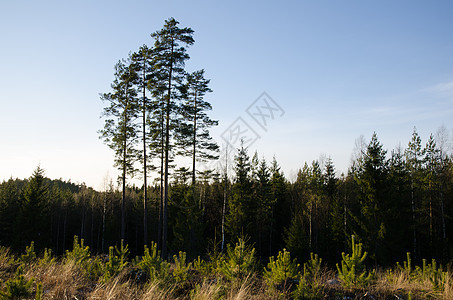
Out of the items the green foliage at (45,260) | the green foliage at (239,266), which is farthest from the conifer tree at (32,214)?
the green foliage at (239,266)

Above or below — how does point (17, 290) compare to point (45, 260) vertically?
above

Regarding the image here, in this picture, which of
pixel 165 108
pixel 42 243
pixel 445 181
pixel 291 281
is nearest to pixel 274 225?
pixel 445 181

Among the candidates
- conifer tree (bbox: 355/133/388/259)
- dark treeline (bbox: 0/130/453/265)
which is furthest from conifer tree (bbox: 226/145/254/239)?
conifer tree (bbox: 355/133/388/259)

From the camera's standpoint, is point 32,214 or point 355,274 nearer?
point 355,274

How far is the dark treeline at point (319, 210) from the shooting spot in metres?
21.4

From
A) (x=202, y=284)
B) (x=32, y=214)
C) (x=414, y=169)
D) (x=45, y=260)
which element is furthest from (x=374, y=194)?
(x=32, y=214)

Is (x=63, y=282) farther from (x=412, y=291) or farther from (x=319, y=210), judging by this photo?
(x=319, y=210)

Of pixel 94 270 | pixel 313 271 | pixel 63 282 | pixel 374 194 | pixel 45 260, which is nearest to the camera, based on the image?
pixel 63 282

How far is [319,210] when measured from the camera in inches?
1181

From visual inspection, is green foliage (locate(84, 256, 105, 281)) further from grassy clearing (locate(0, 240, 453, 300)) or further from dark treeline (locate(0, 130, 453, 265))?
dark treeline (locate(0, 130, 453, 265))

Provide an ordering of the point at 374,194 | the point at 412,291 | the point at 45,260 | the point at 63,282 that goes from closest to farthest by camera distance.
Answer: the point at 63,282
the point at 412,291
the point at 45,260
the point at 374,194

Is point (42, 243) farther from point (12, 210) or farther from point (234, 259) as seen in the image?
point (234, 259)

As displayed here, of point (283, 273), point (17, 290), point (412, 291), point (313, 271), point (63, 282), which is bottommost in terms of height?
point (412, 291)

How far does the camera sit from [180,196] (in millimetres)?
29781
